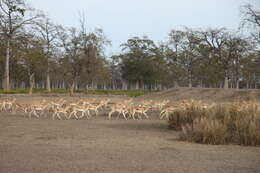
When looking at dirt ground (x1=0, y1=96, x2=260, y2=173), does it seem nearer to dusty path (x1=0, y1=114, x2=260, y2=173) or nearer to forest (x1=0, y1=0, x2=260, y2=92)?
dusty path (x1=0, y1=114, x2=260, y2=173)

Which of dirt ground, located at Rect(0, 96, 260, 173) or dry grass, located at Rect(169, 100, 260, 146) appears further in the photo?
dry grass, located at Rect(169, 100, 260, 146)

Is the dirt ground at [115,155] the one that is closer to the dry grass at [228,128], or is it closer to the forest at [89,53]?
the dry grass at [228,128]

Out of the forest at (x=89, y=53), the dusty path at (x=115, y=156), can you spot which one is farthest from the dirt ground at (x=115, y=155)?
the forest at (x=89, y=53)

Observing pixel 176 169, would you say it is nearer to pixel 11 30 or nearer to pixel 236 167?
pixel 236 167

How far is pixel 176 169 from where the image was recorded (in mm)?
6625

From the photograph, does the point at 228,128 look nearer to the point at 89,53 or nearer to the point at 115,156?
the point at 115,156

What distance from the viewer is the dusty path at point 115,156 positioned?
6656 millimetres

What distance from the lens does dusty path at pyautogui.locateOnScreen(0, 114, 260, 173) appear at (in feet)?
21.8

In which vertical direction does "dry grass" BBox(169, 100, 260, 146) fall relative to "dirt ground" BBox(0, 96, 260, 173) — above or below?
above

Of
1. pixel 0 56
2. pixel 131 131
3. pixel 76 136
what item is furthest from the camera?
pixel 0 56

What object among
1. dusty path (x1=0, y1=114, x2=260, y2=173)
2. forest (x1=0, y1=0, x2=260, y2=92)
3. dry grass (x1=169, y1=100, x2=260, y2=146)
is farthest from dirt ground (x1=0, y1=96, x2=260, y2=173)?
forest (x1=0, y1=0, x2=260, y2=92)

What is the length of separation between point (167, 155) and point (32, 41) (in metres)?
41.6

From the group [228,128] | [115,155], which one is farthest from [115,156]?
[228,128]

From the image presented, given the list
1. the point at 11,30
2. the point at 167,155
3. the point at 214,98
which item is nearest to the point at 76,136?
the point at 167,155
